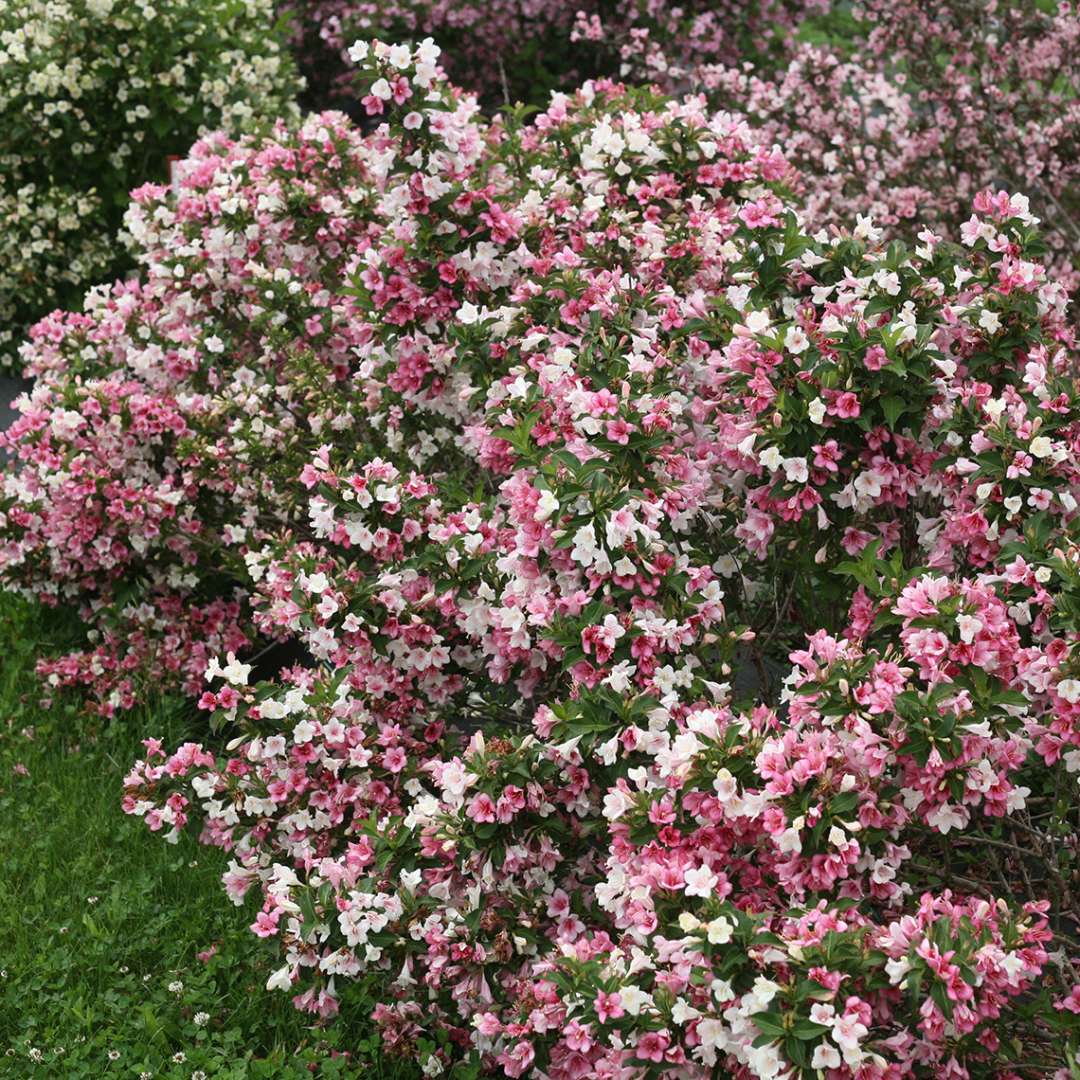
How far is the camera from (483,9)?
9953mm

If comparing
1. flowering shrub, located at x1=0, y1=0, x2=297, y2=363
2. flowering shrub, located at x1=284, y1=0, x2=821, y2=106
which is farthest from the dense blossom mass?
flowering shrub, located at x1=284, y1=0, x2=821, y2=106

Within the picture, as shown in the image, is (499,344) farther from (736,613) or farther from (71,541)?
(71,541)

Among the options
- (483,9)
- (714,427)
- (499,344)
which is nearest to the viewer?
(714,427)

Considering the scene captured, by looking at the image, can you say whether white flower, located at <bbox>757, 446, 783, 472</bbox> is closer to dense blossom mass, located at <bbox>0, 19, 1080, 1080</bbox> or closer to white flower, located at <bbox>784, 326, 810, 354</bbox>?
dense blossom mass, located at <bbox>0, 19, 1080, 1080</bbox>

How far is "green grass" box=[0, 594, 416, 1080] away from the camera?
353 centimetres

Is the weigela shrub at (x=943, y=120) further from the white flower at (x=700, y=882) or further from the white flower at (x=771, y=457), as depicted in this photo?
the white flower at (x=700, y=882)

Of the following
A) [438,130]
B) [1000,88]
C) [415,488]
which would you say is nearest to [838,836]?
[415,488]

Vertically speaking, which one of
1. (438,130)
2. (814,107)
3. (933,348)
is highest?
(814,107)

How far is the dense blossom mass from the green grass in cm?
13

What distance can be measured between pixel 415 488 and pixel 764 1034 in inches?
69.4

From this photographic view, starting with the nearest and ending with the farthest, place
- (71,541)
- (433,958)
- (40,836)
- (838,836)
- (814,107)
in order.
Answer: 1. (838,836)
2. (433,958)
3. (40,836)
4. (71,541)
5. (814,107)

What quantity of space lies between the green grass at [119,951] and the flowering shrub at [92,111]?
3254mm

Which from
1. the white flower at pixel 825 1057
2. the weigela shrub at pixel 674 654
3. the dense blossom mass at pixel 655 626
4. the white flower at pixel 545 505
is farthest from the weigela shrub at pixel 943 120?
the white flower at pixel 825 1057

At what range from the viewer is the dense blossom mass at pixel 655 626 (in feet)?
8.65
